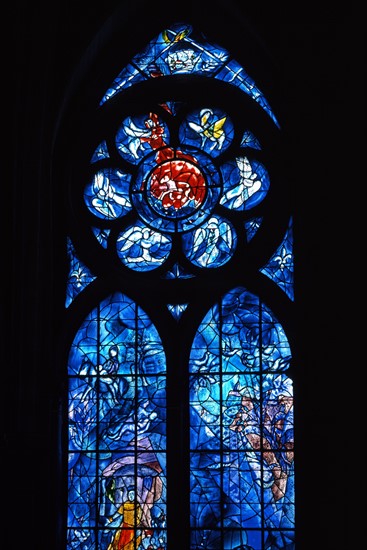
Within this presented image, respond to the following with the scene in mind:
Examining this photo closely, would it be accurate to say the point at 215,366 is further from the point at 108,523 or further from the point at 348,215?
the point at 348,215

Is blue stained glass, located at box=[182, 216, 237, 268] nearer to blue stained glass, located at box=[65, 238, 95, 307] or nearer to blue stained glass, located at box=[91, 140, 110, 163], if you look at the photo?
blue stained glass, located at box=[65, 238, 95, 307]

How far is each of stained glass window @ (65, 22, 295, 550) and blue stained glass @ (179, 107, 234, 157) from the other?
1 centimetres

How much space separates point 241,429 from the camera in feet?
36.4

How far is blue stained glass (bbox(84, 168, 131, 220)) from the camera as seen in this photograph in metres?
11.8

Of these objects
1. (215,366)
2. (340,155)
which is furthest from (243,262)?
(340,155)

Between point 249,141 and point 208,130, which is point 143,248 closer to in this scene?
point 208,130

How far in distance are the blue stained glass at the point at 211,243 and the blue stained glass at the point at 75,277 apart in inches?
33.5

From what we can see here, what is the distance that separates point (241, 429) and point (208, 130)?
103 inches

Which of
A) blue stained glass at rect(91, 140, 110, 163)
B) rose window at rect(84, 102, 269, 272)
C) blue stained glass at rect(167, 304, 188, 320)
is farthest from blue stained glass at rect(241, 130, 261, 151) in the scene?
blue stained glass at rect(167, 304, 188, 320)

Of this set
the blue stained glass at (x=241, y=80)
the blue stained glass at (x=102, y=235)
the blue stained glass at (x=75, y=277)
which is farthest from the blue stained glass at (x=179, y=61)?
the blue stained glass at (x=75, y=277)

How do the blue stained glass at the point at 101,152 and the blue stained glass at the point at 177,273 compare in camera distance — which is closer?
the blue stained glass at the point at 177,273

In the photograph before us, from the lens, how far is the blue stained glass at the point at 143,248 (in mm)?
11594

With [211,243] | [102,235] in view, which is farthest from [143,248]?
[211,243]

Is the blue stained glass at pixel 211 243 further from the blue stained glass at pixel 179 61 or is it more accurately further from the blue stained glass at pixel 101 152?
the blue stained glass at pixel 179 61
